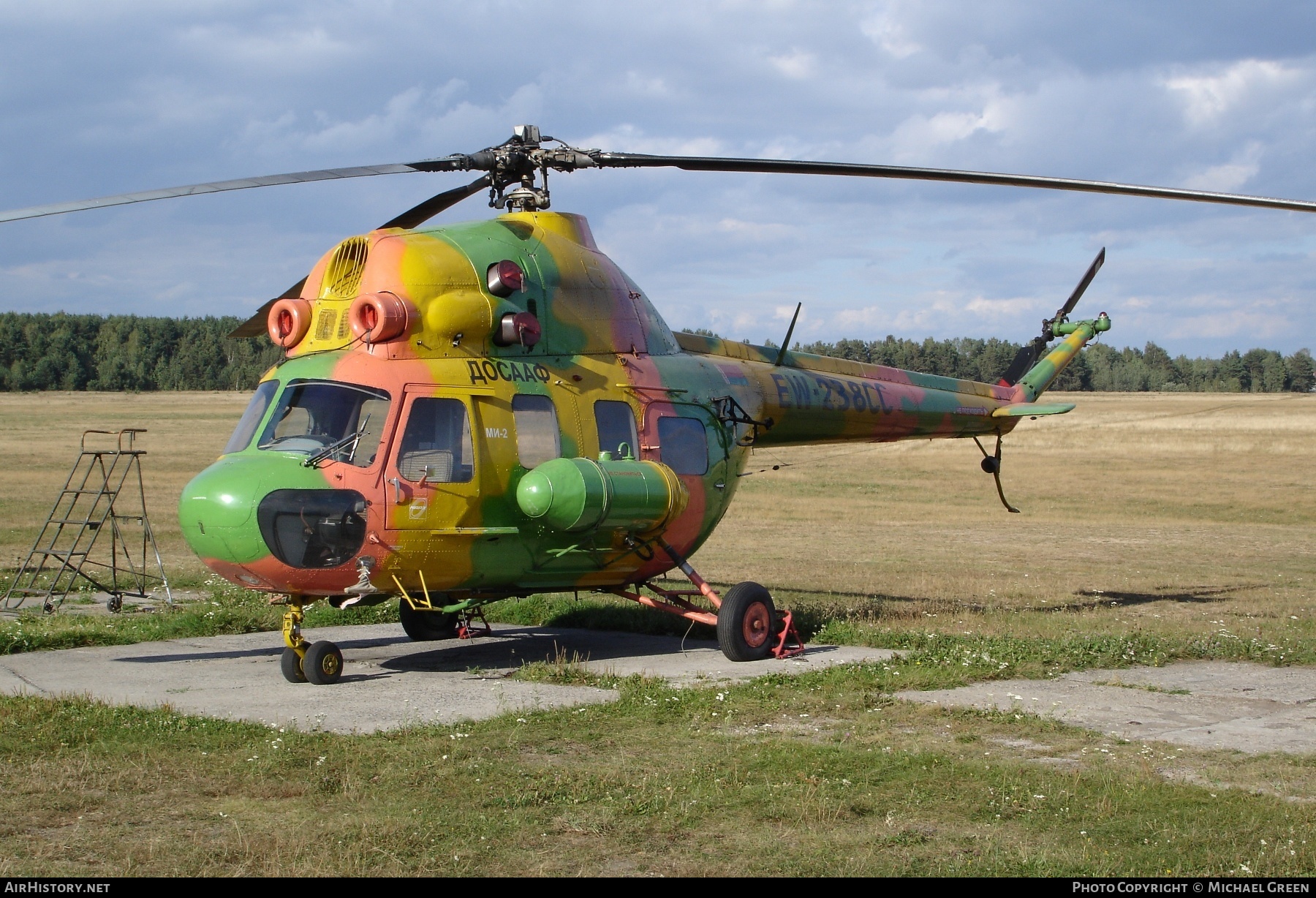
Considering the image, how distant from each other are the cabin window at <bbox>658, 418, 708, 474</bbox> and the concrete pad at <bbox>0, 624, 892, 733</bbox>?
198 centimetres

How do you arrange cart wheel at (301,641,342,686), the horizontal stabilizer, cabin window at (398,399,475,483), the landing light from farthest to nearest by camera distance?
the horizontal stabilizer, the landing light, cart wheel at (301,641,342,686), cabin window at (398,399,475,483)

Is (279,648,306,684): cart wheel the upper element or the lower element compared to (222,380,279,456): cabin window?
lower

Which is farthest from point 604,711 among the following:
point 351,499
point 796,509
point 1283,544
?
point 796,509

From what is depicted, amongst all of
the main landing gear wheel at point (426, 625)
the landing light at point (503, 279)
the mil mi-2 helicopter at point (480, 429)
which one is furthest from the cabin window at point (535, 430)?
the main landing gear wheel at point (426, 625)

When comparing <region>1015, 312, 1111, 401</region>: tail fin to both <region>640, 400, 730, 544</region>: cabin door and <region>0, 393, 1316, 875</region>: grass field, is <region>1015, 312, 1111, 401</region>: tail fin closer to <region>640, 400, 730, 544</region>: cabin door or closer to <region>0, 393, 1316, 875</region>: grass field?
<region>0, 393, 1316, 875</region>: grass field

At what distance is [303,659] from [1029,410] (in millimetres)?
10697

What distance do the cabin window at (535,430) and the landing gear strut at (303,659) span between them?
2.39 meters

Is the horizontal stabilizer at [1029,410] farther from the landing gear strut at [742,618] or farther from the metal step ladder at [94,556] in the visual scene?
the metal step ladder at [94,556]

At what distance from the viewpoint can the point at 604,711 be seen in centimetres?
949

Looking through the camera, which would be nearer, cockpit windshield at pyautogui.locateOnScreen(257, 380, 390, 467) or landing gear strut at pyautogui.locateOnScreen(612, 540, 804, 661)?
cockpit windshield at pyautogui.locateOnScreen(257, 380, 390, 467)

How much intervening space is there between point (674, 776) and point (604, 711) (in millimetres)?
2035

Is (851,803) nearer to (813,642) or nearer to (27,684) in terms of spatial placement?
(813,642)

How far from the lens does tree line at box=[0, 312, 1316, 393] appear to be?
100625mm

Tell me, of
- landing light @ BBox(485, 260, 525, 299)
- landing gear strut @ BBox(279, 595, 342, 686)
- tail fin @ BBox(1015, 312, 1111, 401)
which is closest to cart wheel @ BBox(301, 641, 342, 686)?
landing gear strut @ BBox(279, 595, 342, 686)
